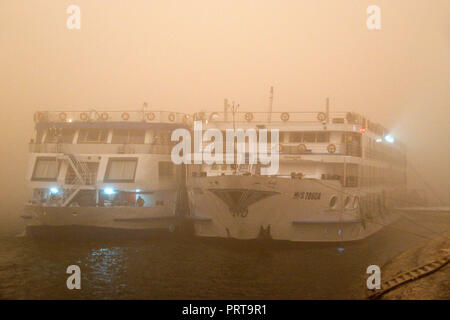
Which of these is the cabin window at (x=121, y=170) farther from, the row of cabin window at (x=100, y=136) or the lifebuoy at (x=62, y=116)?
the lifebuoy at (x=62, y=116)

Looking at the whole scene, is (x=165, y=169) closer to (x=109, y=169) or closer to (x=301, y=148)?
(x=109, y=169)

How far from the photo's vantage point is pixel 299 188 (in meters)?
27.2

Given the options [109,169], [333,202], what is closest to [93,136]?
[109,169]

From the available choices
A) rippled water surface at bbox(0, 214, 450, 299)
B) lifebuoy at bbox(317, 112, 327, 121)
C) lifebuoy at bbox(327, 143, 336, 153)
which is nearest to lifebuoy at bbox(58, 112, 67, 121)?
rippled water surface at bbox(0, 214, 450, 299)

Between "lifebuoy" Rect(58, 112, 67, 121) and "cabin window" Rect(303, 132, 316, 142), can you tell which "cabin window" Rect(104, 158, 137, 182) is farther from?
"cabin window" Rect(303, 132, 316, 142)

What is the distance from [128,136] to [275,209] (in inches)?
593

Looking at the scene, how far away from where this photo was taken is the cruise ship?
3131 centimetres

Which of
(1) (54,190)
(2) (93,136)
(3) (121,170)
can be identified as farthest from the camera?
(2) (93,136)

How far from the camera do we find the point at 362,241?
3209cm

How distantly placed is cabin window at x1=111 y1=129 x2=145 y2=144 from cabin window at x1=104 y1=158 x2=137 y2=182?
2432 millimetres

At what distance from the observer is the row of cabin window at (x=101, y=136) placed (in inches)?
1437
